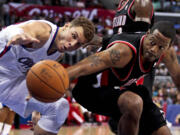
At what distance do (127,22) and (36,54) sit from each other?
1.47 metres

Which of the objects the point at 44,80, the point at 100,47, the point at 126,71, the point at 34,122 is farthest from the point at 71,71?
the point at 34,122

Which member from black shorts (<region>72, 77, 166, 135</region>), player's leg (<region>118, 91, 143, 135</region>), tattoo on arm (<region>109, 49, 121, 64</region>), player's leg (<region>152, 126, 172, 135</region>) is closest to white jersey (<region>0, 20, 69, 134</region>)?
black shorts (<region>72, 77, 166, 135</region>)

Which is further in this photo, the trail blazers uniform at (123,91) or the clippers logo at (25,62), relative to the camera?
the clippers logo at (25,62)

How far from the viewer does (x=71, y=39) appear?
10.8 ft

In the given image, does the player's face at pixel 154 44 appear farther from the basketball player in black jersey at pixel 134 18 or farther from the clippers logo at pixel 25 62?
the clippers logo at pixel 25 62

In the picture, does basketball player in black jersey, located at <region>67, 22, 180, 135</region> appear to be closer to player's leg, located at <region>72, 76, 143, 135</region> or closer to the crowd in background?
player's leg, located at <region>72, 76, 143, 135</region>

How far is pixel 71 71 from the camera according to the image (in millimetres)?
2795

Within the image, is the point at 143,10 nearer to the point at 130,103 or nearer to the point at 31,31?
the point at 130,103

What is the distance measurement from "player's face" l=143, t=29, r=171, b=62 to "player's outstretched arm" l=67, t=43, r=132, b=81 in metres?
0.19

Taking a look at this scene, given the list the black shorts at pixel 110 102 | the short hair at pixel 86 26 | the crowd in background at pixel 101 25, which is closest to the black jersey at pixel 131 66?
the black shorts at pixel 110 102

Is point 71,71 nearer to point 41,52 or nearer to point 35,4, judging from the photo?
point 41,52

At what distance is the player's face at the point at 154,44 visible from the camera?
311cm

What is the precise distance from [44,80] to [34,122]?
1600 millimetres

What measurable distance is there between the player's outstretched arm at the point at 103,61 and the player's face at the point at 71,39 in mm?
380
